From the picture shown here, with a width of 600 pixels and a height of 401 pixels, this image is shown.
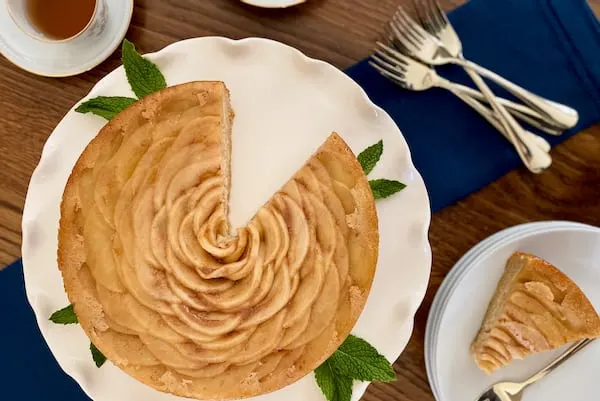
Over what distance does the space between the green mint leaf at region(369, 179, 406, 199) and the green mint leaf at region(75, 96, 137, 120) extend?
1.88 ft

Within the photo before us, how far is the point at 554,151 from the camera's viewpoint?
1.71 metres

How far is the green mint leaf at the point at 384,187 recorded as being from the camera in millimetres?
1512

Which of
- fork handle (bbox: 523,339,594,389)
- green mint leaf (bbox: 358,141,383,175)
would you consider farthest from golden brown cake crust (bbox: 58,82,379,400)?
fork handle (bbox: 523,339,594,389)

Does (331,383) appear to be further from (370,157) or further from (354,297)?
(370,157)

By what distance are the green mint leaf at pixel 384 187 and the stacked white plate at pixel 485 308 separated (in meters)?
0.26

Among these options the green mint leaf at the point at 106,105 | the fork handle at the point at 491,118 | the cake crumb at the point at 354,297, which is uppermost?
the fork handle at the point at 491,118

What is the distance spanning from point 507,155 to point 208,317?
87cm

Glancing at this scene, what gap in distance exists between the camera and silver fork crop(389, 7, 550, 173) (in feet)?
5.39

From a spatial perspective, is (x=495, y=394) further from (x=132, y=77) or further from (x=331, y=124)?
(x=132, y=77)

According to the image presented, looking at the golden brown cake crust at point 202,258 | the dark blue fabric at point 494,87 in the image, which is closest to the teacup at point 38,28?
the golden brown cake crust at point 202,258

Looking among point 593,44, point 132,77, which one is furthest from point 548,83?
point 132,77

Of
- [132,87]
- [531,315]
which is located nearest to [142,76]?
[132,87]

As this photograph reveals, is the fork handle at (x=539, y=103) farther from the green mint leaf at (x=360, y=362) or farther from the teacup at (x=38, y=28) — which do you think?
the teacup at (x=38, y=28)

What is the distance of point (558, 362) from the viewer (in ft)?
5.35
